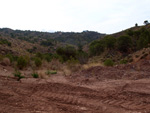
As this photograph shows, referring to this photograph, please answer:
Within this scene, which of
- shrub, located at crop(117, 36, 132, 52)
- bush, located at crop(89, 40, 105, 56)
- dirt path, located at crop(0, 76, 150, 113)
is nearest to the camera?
dirt path, located at crop(0, 76, 150, 113)

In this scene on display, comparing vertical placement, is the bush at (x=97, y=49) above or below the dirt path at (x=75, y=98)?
above

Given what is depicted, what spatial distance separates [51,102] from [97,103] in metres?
1.57

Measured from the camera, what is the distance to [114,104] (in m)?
4.95

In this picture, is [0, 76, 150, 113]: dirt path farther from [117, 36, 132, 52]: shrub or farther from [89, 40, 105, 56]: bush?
[89, 40, 105, 56]: bush

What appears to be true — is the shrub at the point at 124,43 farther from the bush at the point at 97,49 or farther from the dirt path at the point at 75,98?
the dirt path at the point at 75,98

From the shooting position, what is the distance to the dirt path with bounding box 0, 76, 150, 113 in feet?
15.1

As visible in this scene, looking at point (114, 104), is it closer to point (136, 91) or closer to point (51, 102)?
point (136, 91)

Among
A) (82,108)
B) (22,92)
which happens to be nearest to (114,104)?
(82,108)

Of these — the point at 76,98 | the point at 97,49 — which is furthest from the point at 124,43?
the point at 76,98

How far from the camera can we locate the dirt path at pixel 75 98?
4617 mm

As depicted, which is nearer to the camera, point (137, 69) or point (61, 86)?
point (61, 86)

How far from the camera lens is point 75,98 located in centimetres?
555

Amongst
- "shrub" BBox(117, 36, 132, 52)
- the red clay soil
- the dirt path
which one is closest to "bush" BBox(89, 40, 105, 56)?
"shrub" BBox(117, 36, 132, 52)

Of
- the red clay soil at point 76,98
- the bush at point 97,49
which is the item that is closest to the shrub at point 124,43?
the bush at point 97,49
